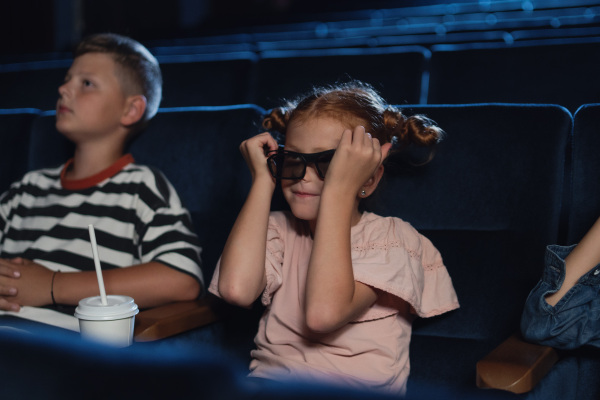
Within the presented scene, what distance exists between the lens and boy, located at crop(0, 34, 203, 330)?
151 centimetres

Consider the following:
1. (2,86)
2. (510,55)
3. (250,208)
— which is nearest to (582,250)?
(250,208)

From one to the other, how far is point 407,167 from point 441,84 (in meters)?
0.53

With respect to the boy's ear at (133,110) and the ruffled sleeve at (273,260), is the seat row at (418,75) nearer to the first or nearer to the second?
Answer: the boy's ear at (133,110)

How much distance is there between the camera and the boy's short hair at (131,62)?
6.07 ft

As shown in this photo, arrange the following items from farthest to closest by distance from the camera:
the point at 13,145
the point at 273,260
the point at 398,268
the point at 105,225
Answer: the point at 13,145 < the point at 105,225 < the point at 273,260 < the point at 398,268

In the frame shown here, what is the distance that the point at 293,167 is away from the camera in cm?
128

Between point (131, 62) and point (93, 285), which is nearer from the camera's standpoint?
point (93, 285)

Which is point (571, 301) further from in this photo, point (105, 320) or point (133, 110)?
point (133, 110)

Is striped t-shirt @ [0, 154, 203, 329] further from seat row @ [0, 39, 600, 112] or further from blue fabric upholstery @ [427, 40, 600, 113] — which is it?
blue fabric upholstery @ [427, 40, 600, 113]

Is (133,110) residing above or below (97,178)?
above

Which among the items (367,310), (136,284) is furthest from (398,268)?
(136,284)

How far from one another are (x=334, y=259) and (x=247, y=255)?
20 cm

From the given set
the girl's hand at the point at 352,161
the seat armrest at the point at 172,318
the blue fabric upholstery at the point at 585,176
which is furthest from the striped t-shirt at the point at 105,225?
the blue fabric upholstery at the point at 585,176

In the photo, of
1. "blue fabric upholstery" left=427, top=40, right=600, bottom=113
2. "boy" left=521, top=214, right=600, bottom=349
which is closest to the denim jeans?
"boy" left=521, top=214, right=600, bottom=349
